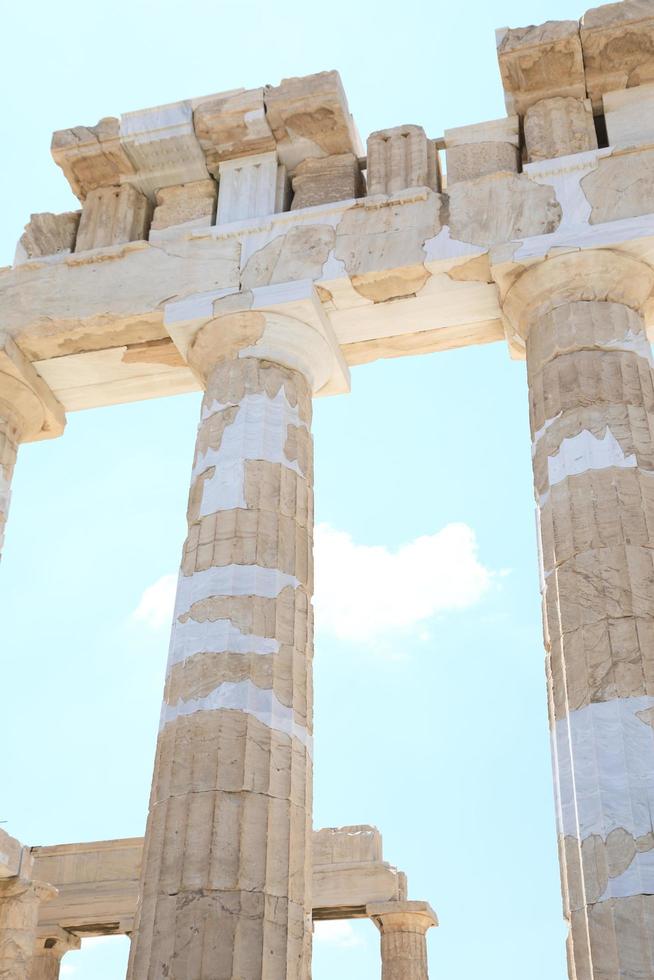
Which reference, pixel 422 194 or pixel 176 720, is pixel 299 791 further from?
pixel 422 194

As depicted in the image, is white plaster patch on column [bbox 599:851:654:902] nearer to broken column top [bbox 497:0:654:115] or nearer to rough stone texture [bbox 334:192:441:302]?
A: rough stone texture [bbox 334:192:441:302]

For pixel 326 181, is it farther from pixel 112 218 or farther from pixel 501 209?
pixel 112 218

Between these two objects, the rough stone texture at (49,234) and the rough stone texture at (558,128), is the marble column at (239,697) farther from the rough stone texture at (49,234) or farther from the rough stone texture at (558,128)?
the rough stone texture at (558,128)

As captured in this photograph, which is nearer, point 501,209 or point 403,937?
point 501,209

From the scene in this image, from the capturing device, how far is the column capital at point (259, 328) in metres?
15.7

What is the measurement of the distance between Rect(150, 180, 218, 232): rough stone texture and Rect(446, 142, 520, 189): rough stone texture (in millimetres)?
3692

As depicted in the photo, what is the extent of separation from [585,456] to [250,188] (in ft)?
23.8

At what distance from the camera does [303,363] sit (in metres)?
15.9

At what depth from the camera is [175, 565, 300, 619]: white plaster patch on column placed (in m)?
13.5

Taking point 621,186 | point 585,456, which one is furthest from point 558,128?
point 585,456

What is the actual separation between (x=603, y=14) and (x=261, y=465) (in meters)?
8.04

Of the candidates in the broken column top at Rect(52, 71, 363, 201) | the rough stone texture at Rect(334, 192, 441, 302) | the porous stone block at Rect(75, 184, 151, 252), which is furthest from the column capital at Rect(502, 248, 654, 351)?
the porous stone block at Rect(75, 184, 151, 252)

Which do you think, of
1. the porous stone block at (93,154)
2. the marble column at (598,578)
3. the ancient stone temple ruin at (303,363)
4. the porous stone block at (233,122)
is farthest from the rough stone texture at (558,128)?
the porous stone block at (93,154)

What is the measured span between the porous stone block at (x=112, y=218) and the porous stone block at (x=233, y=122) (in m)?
1.41
